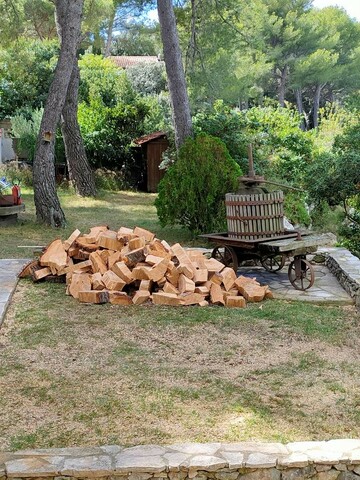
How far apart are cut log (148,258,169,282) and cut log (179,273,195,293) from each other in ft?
0.67

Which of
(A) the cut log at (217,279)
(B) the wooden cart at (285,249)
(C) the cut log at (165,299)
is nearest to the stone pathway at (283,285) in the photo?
(B) the wooden cart at (285,249)

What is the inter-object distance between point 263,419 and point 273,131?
12633 mm

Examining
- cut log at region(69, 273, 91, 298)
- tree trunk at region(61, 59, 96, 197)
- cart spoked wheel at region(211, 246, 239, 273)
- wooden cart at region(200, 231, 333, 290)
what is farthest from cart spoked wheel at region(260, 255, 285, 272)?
tree trunk at region(61, 59, 96, 197)

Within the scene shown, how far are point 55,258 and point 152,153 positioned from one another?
12.5 meters

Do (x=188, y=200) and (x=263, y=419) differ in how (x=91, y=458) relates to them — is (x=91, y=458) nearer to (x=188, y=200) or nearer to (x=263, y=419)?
(x=263, y=419)

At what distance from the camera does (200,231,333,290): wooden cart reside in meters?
6.91

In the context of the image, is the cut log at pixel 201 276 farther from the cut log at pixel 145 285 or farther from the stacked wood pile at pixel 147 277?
the cut log at pixel 145 285

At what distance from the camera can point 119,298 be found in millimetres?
6555

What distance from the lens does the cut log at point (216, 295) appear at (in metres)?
6.57

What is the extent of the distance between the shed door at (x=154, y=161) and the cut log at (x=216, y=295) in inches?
508

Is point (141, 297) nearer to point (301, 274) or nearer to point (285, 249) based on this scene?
point (285, 249)

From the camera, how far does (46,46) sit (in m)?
27.3

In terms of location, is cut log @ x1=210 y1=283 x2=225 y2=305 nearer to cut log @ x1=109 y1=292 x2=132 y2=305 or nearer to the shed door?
cut log @ x1=109 y1=292 x2=132 y2=305

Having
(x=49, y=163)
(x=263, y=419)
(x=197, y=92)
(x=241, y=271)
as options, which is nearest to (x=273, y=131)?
(x=197, y=92)
